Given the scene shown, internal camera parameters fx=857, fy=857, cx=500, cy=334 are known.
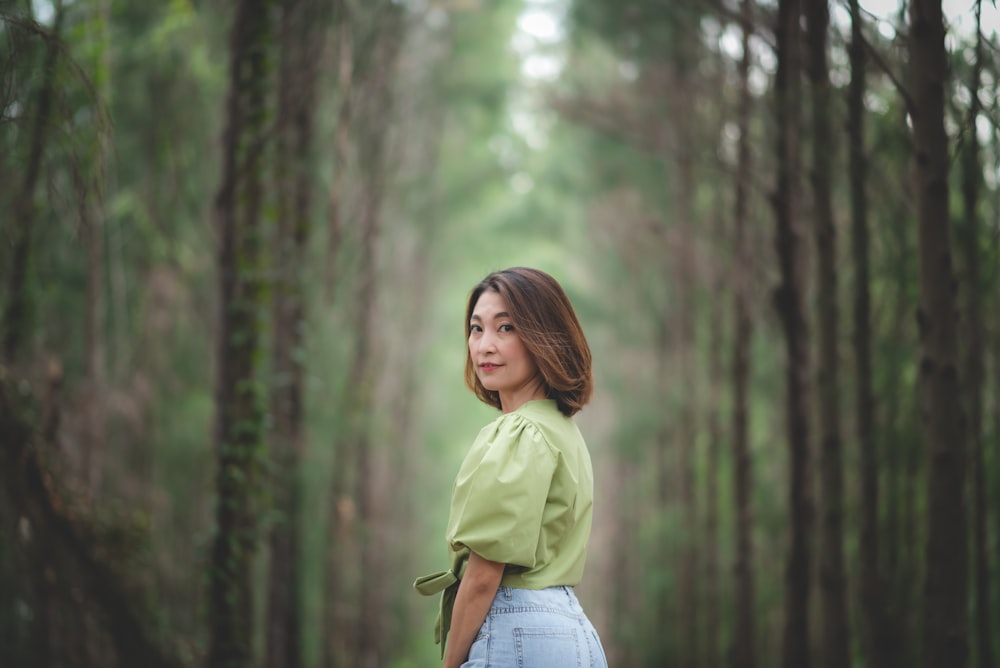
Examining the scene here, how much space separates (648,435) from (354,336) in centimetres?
483

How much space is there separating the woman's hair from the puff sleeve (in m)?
0.22

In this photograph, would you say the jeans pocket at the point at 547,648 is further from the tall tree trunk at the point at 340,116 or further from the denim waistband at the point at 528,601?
the tall tree trunk at the point at 340,116

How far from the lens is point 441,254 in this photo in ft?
55.6

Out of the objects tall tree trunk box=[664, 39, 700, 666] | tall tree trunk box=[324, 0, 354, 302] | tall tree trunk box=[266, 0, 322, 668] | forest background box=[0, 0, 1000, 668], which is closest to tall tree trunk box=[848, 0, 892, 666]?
forest background box=[0, 0, 1000, 668]

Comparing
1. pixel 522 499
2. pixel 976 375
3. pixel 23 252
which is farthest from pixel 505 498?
pixel 23 252

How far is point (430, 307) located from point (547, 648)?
1542 centimetres

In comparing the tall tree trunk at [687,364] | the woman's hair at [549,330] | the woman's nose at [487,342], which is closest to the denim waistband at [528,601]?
the woman's hair at [549,330]

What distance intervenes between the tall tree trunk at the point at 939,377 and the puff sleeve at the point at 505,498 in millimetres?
1467

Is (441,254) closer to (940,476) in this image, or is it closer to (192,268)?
(192,268)

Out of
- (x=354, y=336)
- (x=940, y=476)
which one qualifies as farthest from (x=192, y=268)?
(x=940, y=476)

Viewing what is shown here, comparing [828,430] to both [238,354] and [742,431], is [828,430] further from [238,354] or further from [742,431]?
[238,354]

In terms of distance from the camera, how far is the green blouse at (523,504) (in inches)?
72.5

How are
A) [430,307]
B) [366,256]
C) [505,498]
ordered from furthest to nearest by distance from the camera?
[430,307], [366,256], [505,498]

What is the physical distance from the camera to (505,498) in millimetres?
1843
